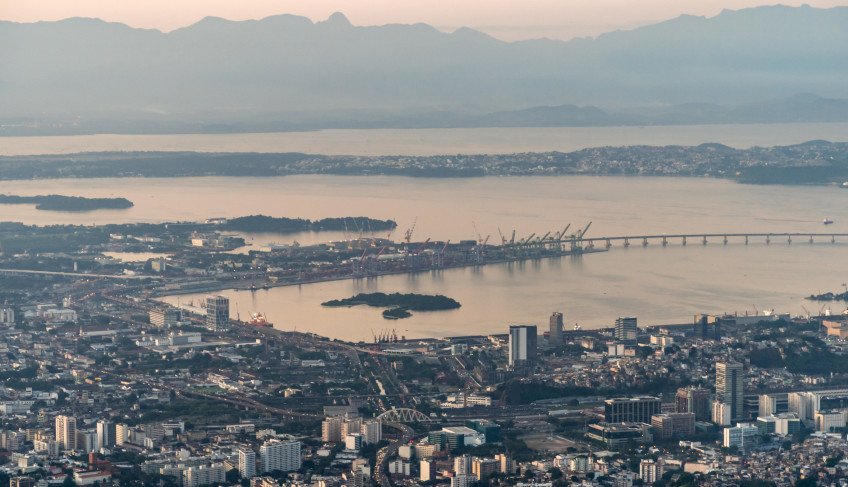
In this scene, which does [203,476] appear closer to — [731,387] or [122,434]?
[122,434]

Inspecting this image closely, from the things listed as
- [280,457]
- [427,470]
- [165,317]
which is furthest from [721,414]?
[165,317]

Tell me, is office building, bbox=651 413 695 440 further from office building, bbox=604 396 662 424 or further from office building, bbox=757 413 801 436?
office building, bbox=757 413 801 436

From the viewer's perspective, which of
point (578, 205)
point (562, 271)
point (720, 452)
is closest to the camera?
point (720, 452)

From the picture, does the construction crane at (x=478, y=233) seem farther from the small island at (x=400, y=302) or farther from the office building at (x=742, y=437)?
the office building at (x=742, y=437)

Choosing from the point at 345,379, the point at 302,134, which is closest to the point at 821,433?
the point at 345,379

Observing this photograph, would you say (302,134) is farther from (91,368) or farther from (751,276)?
(91,368)
